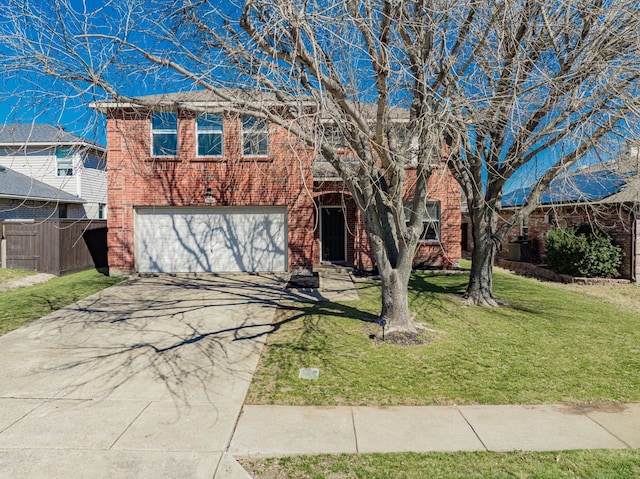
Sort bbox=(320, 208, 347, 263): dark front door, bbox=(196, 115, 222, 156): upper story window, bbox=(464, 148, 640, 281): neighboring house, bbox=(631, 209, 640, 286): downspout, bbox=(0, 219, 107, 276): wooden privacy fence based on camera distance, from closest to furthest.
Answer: bbox=(464, 148, 640, 281): neighboring house < bbox=(631, 209, 640, 286): downspout < bbox=(196, 115, 222, 156): upper story window < bbox=(0, 219, 107, 276): wooden privacy fence < bbox=(320, 208, 347, 263): dark front door

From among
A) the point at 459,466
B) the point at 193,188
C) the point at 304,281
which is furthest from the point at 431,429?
the point at 193,188

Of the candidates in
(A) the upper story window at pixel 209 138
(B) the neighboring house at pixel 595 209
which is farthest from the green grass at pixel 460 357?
(A) the upper story window at pixel 209 138

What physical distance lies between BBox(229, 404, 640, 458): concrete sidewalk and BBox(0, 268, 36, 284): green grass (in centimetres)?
1199

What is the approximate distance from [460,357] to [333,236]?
405 inches

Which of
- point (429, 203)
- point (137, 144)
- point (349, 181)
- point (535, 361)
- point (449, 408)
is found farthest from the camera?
point (429, 203)

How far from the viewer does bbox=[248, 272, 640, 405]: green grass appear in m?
4.82

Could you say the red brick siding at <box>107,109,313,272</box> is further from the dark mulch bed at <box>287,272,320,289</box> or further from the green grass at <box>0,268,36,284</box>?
the green grass at <box>0,268,36,284</box>

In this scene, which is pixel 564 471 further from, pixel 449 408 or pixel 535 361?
pixel 535 361

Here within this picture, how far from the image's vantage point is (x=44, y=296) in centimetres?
1037

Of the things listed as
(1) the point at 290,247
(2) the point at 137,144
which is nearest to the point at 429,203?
(1) the point at 290,247

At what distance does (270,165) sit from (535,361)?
9982 millimetres

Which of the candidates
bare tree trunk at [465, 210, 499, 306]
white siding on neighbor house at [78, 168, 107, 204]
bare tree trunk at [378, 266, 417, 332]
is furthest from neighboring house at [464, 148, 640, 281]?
white siding on neighbor house at [78, 168, 107, 204]

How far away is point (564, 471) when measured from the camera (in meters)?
3.30

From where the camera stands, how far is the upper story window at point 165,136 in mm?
13336
